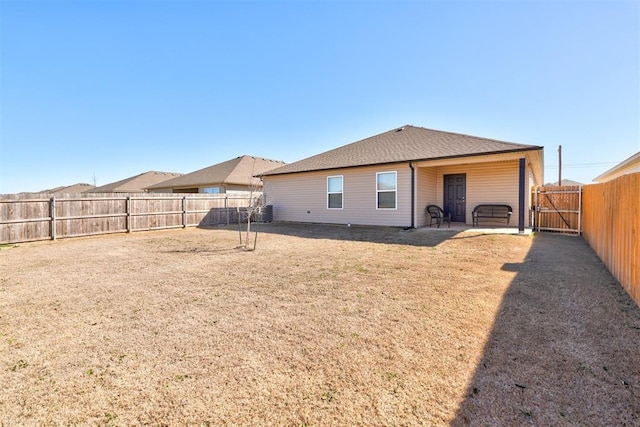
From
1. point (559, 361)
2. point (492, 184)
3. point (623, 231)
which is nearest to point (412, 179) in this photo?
point (492, 184)

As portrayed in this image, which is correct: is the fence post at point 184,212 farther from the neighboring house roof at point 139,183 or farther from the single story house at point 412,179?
the neighboring house roof at point 139,183

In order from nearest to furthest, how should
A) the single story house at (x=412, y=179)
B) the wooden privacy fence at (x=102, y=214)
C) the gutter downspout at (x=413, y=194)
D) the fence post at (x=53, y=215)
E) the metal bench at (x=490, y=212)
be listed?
the wooden privacy fence at (x=102, y=214) → the fence post at (x=53, y=215) → the single story house at (x=412, y=179) → the metal bench at (x=490, y=212) → the gutter downspout at (x=413, y=194)

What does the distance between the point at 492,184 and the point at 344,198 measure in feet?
19.0

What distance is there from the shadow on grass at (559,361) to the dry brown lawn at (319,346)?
0.01 m

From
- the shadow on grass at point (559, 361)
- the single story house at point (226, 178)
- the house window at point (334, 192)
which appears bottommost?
the shadow on grass at point (559, 361)

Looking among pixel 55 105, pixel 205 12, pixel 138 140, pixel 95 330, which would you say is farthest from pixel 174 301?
pixel 138 140

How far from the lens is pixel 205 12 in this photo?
32.6 feet

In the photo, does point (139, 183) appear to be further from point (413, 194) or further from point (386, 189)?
point (413, 194)

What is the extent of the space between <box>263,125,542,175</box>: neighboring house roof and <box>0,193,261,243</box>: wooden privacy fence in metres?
3.97

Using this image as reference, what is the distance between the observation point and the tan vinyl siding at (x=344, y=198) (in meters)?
11.5

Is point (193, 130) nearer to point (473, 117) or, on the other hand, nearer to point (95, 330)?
point (473, 117)

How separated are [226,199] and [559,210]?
47.4ft

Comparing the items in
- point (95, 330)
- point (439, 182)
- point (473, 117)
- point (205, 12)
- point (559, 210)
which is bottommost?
point (95, 330)

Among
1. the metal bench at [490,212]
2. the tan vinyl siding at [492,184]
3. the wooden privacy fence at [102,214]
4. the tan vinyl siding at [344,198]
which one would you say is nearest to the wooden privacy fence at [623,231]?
the metal bench at [490,212]
